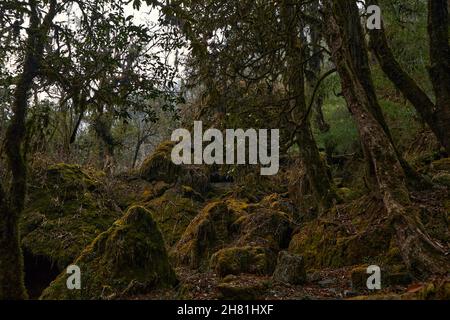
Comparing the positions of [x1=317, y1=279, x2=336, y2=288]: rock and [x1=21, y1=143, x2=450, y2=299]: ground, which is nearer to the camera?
[x1=21, y1=143, x2=450, y2=299]: ground

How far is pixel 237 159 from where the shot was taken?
8617 mm

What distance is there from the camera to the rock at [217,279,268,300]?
5.53 metres

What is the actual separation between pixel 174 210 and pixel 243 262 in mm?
7272

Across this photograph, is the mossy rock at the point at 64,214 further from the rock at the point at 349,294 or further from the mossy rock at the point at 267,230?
the rock at the point at 349,294

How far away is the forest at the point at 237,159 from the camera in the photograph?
249 inches

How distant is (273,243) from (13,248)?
582 cm

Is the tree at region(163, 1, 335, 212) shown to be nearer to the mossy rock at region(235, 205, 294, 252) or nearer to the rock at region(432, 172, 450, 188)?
the mossy rock at region(235, 205, 294, 252)

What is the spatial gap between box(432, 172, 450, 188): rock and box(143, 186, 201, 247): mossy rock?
24.7ft

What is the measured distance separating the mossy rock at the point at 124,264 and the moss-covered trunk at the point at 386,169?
11.7 ft

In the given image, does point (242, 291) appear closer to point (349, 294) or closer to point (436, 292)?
point (349, 294)

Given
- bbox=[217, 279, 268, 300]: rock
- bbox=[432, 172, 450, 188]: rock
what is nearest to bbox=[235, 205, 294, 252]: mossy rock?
bbox=[432, 172, 450, 188]: rock

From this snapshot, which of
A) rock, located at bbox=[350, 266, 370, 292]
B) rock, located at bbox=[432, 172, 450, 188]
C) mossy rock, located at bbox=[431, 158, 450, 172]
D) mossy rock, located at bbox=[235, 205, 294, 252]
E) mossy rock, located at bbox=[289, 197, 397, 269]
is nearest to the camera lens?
rock, located at bbox=[350, 266, 370, 292]

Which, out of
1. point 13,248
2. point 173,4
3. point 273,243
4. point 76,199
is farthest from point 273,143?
point 76,199

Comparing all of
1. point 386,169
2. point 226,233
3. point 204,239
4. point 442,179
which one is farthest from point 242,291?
point 226,233
